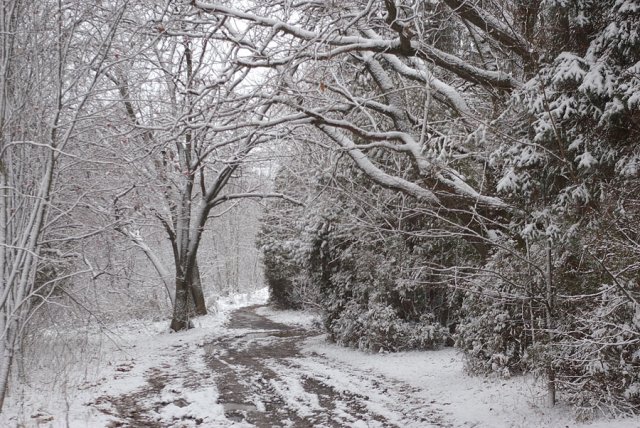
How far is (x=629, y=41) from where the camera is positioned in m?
4.70

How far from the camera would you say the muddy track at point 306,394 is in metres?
6.44

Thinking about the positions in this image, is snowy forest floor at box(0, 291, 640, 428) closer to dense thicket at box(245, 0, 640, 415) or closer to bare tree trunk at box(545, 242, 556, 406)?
bare tree trunk at box(545, 242, 556, 406)

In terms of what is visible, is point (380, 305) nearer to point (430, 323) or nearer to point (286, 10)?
point (430, 323)

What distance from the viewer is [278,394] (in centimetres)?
780

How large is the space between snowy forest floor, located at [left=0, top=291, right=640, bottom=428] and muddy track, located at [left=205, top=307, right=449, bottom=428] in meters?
0.01

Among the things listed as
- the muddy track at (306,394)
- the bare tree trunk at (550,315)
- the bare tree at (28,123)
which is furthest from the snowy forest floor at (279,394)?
the bare tree at (28,123)

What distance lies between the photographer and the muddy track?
21.1 feet

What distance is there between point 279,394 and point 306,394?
42cm

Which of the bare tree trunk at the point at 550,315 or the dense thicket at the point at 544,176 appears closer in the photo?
the dense thicket at the point at 544,176

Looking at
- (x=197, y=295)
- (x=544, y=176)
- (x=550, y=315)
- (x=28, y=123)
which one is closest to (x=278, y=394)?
(x=550, y=315)

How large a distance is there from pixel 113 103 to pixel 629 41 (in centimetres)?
662

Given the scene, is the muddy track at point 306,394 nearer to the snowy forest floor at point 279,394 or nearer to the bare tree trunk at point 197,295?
the snowy forest floor at point 279,394

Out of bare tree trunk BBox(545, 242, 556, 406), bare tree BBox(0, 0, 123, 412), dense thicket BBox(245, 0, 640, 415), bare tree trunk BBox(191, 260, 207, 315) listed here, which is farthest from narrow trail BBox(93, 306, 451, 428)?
bare tree trunk BBox(191, 260, 207, 315)

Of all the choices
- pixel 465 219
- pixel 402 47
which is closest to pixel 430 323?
pixel 465 219
